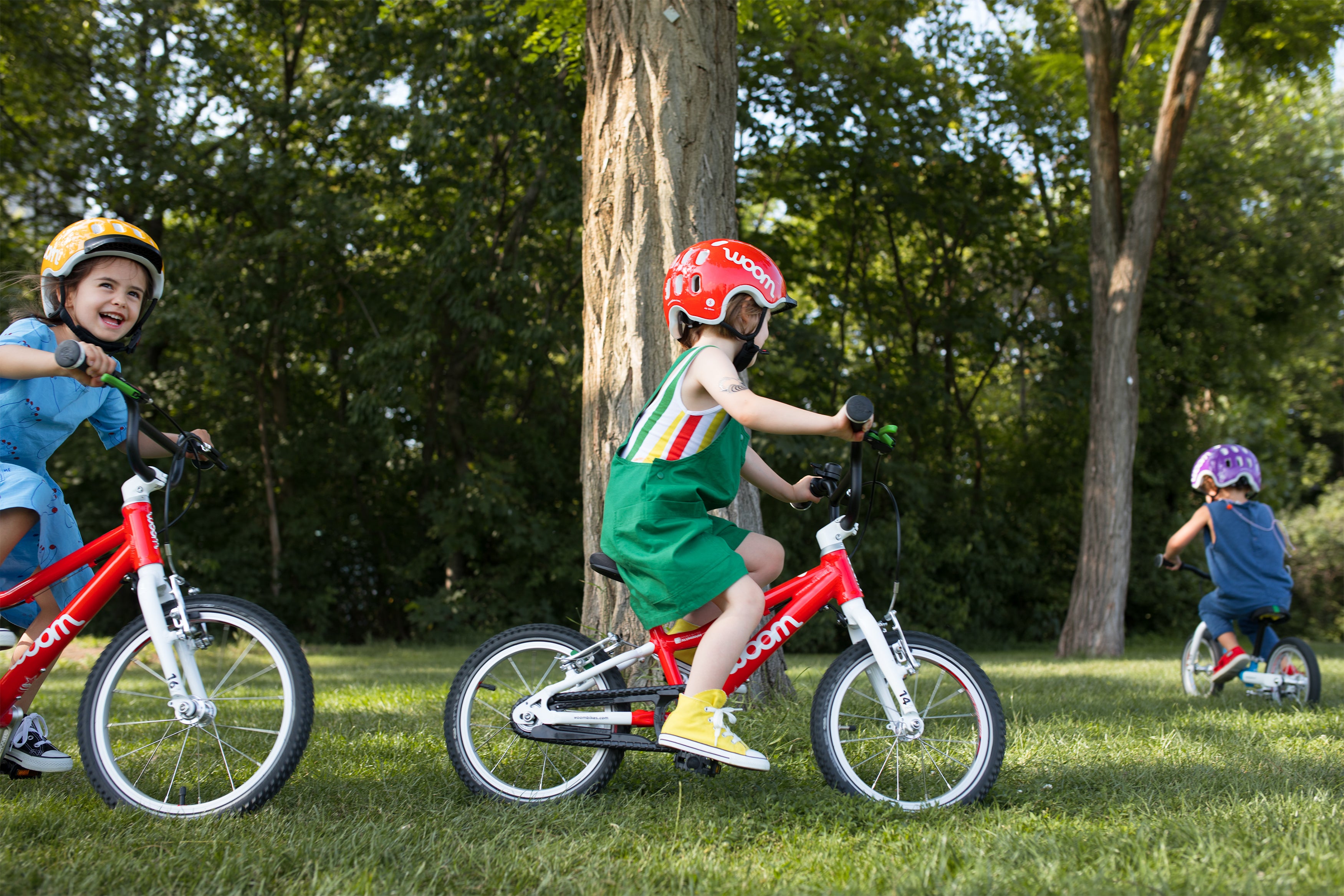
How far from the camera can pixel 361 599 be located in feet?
53.7

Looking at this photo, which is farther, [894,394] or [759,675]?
[894,394]

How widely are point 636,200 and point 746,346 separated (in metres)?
1.92

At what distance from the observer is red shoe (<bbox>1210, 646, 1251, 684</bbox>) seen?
6.01 metres

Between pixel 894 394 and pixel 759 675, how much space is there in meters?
11.5

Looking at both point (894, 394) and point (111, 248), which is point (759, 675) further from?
point (894, 394)

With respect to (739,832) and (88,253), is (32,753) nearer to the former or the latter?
(88,253)

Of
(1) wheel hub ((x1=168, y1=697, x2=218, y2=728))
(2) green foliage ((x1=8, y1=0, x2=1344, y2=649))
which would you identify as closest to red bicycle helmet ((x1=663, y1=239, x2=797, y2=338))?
(1) wheel hub ((x1=168, y1=697, x2=218, y2=728))

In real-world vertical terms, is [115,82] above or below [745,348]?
above

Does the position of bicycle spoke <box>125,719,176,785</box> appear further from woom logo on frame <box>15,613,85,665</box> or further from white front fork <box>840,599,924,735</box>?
white front fork <box>840,599,924,735</box>

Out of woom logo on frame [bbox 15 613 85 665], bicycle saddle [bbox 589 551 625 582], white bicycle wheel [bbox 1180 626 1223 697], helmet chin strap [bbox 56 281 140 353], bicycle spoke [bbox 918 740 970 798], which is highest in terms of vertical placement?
helmet chin strap [bbox 56 281 140 353]

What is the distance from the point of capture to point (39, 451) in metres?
3.26

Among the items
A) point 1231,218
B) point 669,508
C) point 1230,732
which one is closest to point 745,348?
point 669,508

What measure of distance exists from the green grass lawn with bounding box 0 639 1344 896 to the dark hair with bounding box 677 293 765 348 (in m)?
1.50

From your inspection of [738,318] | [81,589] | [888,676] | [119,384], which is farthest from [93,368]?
[888,676]
